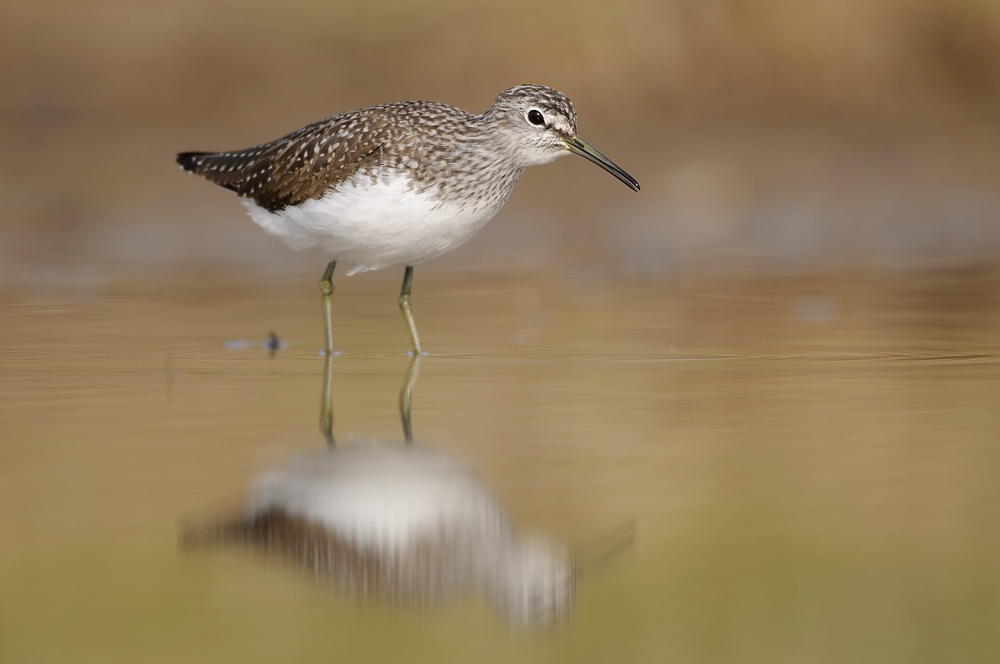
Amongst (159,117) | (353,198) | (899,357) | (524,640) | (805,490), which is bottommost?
(524,640)

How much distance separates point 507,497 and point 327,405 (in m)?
2.05

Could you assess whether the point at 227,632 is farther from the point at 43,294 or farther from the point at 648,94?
the point at 648,94

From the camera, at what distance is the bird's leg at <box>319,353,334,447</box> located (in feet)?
22.6

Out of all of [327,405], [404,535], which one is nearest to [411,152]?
[327,405]

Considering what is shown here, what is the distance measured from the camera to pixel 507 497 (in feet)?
18.7

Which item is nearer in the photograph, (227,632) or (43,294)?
(227,632)

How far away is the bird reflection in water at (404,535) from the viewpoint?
16.1 ft

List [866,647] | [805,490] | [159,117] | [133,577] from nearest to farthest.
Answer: [866,647]
[133,577]
[805,490]
[159,117]

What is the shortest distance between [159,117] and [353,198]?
924 cm

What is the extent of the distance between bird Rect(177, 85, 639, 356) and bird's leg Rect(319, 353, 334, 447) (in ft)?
2.27

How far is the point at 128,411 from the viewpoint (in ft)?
24.0

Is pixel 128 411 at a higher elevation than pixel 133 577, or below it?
higher

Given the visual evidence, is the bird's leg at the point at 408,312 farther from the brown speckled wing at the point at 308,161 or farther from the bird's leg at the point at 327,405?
the brown speckled wing at the point at 308,161

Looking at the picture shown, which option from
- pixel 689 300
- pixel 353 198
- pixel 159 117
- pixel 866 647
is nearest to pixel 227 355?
pixel 353 198
